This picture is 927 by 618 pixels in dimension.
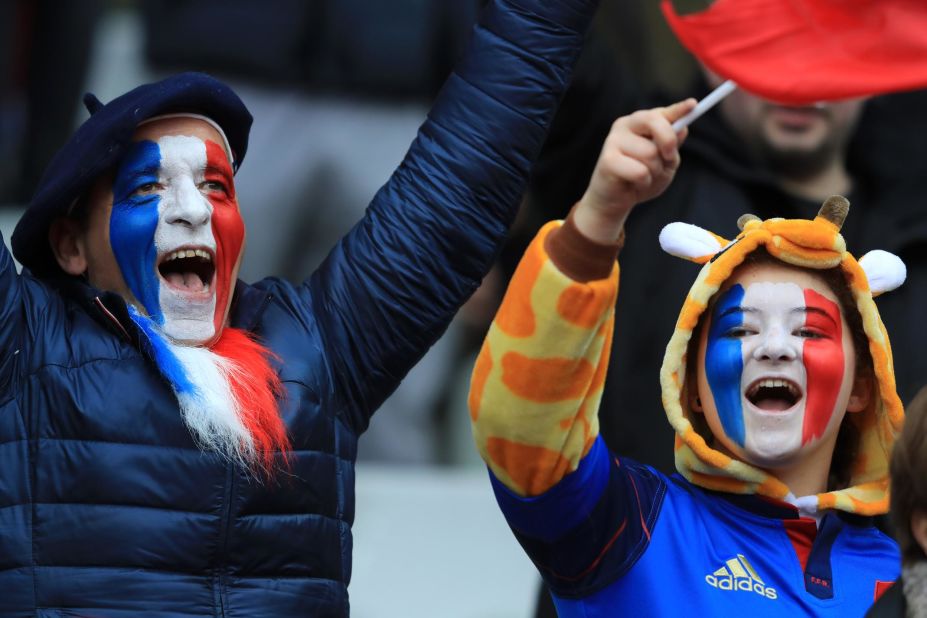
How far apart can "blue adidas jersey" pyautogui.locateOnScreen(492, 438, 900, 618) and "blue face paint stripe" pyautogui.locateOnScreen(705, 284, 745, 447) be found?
0.14 meters

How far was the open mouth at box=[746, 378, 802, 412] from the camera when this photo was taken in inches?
129

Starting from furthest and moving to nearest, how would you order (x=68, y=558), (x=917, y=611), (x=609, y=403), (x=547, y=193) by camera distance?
(x=547, y=193) → (x=609, y=403) → (x=68, y=558) → (x=917, y=611)

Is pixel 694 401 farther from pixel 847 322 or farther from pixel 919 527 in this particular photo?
pixel 919 527

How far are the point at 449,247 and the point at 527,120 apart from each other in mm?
278

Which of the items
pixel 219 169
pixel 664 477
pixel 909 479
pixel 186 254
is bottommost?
pixel 664 477

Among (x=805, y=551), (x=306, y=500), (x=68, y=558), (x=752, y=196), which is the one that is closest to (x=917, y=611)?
(x=805, y=551)

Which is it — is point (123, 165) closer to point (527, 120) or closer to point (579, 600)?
point (527, 120)

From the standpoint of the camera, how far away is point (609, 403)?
4234 millimetres

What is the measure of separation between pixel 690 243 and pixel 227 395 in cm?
86

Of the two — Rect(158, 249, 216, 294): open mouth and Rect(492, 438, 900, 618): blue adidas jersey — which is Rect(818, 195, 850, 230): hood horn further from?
Rect(158, 249, 216, 294): open mouth

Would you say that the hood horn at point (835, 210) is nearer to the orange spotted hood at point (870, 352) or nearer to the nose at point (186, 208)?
the orange spotted hood at point (870, 352)

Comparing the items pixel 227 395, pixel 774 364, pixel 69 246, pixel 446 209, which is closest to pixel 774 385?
pixel 774 364

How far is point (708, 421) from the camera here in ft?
10.9

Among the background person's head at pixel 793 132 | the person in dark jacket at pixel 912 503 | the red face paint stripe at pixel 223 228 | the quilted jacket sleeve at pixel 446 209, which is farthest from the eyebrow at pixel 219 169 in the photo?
the background person's head at pixel 793 132
